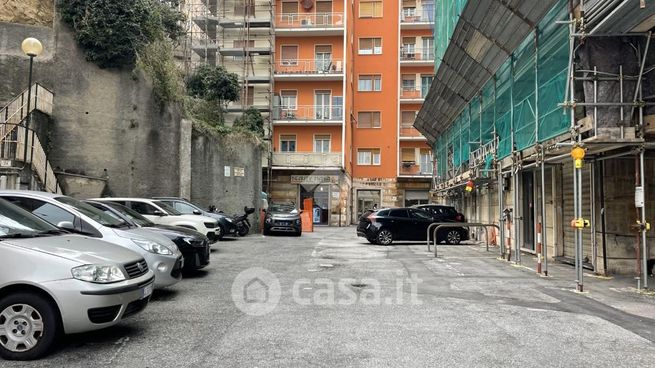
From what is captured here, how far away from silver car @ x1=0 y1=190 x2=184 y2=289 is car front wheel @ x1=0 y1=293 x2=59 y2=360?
164cm

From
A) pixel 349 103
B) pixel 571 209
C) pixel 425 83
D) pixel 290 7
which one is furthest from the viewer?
pixel 425 83

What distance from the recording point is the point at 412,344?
17.3ft

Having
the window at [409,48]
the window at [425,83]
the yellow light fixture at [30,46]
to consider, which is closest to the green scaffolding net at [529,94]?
the yellow light fixture at [30,46]

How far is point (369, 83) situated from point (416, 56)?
13.9 ft

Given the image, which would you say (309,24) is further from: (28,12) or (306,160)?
(28,12)

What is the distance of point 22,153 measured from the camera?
14133 mm

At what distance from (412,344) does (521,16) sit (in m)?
9.18

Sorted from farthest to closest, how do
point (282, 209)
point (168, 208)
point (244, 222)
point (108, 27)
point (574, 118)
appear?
point (282, 209) → point (244, 222) → point (108, 27) → point (168, 208) → point (574, 118)

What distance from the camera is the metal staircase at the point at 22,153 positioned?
1274cm

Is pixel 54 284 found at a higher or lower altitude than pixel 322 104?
lower

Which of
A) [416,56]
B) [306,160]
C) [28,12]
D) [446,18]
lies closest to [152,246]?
[28,12]

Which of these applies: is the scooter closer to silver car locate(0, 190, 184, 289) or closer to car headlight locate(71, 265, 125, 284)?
silver car locate(0, 190, 184, 289)

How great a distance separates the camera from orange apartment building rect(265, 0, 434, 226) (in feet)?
117

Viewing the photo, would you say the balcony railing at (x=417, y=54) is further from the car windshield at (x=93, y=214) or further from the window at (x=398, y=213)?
the car windshield at (x=93, y=214)
